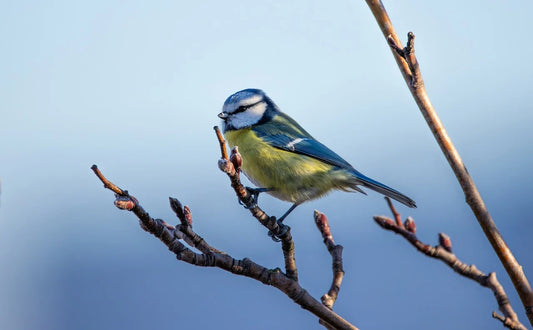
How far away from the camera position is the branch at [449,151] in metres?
1.29

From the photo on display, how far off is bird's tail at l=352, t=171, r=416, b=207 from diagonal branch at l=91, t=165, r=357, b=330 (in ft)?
3.71

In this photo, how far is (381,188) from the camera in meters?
2.88

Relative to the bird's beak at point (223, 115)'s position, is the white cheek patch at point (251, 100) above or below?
above

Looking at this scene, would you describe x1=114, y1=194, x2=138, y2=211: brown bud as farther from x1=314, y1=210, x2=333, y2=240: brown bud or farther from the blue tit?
the blue tit

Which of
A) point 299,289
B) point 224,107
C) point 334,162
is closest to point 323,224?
point 299,289

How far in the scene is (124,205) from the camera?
4.67ft

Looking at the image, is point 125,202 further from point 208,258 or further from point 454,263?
point 454,263

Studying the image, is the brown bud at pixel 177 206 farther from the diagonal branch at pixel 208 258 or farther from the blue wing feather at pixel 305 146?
the blue wing feather at pixel 305 146

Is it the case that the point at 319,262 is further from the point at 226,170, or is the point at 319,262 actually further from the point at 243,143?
the point at 226,170

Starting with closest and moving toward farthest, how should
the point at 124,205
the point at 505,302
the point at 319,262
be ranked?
1. the point at 505,302
2. the point at 124,205
3. the point at 319,262

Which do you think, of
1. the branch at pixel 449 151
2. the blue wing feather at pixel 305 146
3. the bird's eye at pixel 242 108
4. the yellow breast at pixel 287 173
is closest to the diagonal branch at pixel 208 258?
the branch at pixel 449 151

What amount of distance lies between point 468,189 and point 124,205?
78 centimetres

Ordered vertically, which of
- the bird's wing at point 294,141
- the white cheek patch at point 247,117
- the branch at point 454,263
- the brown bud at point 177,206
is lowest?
the branch at point 454,263

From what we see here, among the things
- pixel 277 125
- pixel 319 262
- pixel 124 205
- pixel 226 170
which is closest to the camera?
pixel 124 205
